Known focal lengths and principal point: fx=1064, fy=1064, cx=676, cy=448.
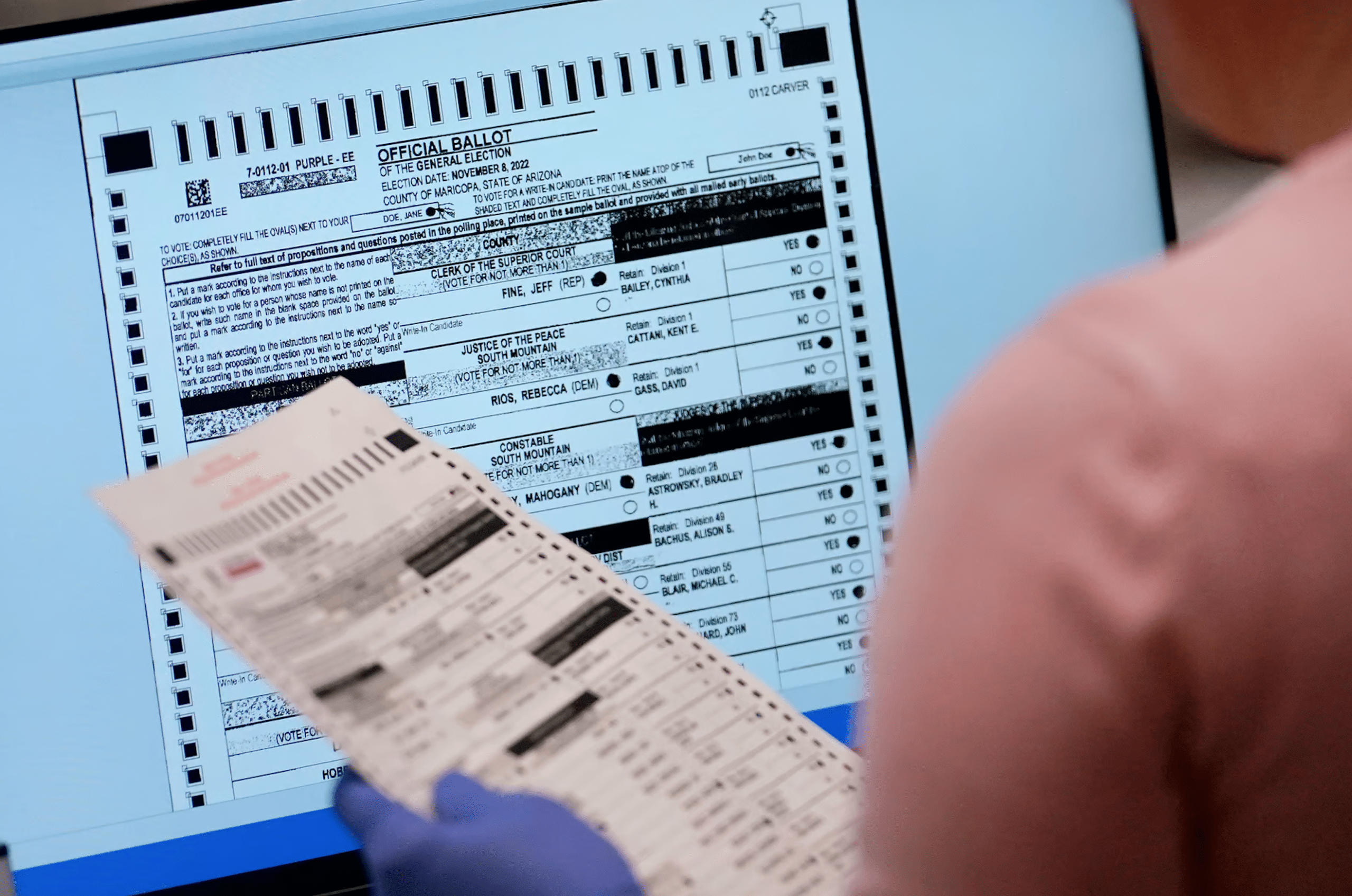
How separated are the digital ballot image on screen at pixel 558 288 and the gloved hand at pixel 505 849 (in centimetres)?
26

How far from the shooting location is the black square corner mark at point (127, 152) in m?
0.69

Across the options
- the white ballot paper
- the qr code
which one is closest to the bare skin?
Answer: the white ballot paper

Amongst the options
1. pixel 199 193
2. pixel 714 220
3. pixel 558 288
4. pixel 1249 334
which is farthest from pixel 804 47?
pixel 1249 334

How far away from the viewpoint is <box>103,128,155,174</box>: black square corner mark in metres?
0.69

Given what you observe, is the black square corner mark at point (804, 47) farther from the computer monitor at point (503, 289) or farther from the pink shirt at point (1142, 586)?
the pink shirt at point (1142, 586)

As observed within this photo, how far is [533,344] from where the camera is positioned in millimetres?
725

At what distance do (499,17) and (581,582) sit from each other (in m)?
0.39

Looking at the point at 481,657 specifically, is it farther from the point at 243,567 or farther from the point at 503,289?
the point at 503,289

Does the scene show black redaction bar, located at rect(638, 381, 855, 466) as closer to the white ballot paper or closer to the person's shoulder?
the white ballot paper

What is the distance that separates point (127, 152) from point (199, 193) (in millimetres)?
51

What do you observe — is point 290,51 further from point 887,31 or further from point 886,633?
point 886,633

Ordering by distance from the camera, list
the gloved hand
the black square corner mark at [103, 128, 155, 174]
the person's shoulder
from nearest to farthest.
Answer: the person's shoulder, the gloved hand, the black square corner mark at [103, 128, 155, 174]

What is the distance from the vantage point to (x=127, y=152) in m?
0.69

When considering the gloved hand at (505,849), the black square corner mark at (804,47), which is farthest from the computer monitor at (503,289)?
the gloved hand at (505,849)
